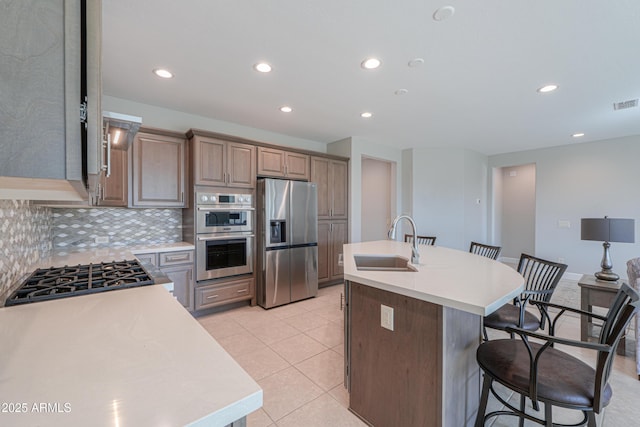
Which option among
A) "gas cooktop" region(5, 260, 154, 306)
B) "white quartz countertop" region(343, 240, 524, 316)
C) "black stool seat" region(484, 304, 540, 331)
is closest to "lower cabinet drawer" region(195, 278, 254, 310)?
"gas cooktop" region(5, 260, 154, 306)

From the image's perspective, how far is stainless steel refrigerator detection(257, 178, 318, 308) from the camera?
3488 mm

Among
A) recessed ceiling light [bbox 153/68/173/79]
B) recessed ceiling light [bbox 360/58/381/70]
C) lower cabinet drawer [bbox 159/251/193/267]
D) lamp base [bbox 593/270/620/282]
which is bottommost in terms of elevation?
lamp base [bbox 593/270/620/282]

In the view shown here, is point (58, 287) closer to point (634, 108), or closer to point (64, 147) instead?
point (64, 147)

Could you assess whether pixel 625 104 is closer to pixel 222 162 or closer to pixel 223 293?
pixel 222 162

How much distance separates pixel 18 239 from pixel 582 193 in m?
7.66

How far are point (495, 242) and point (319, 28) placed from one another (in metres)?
6.84

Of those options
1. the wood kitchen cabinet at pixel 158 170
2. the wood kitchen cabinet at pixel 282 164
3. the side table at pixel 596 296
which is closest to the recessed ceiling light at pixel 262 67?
the wood kitchen cabinet at pixel 282 164

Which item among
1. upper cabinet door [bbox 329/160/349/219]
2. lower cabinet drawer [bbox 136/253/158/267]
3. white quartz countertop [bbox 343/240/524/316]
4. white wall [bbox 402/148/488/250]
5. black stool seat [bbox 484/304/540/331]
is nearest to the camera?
white quartz countertop [bbox 343/240/524/316]

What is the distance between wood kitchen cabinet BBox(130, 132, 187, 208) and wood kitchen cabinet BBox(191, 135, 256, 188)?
0.70 feet

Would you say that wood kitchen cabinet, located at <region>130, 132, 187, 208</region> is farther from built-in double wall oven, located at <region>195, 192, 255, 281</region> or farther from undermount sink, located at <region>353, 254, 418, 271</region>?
undermount sink, located at <region>353, 254, 418, 271</region>

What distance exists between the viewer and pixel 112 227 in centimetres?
302

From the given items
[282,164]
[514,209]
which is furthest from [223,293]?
[514,209]

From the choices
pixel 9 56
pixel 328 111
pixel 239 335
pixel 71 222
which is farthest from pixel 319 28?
pixel 71 222

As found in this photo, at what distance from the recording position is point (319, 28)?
1.85 m
